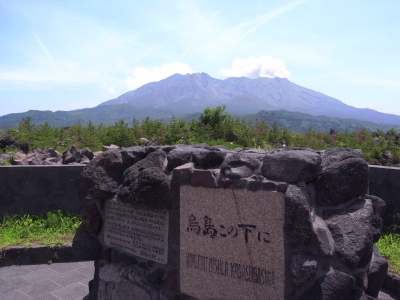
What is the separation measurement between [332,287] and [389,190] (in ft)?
11.0

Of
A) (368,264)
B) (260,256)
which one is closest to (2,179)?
(260,256)

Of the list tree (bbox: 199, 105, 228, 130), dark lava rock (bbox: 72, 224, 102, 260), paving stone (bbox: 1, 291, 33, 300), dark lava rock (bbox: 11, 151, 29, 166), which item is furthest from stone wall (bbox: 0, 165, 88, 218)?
tree (bbox: 199, 105, 228, 130)

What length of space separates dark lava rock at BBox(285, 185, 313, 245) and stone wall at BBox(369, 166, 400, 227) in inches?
129

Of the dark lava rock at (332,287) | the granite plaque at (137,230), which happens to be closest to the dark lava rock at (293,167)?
the dark lava rock at (332,287)

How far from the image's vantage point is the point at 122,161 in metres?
3.77

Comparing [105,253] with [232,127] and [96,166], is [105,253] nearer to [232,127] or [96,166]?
[96,166]

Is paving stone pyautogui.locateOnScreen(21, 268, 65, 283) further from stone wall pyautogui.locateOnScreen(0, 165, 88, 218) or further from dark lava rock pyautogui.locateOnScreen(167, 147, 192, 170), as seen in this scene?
dark lava rock pyautogui.locateOnScreen(167, 147, 192, 170)

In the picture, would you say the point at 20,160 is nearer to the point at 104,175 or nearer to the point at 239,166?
the point at 104,175

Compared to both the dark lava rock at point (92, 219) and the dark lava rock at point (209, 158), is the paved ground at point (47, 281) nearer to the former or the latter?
the dark lava rock at point (92, 219)

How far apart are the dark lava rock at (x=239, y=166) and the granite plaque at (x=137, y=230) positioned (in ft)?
2.48

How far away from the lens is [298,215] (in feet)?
8.09

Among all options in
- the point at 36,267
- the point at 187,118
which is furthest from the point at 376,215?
the point at 187,118

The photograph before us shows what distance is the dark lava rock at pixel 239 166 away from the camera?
2781 mm

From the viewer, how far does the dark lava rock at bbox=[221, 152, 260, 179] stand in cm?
278
